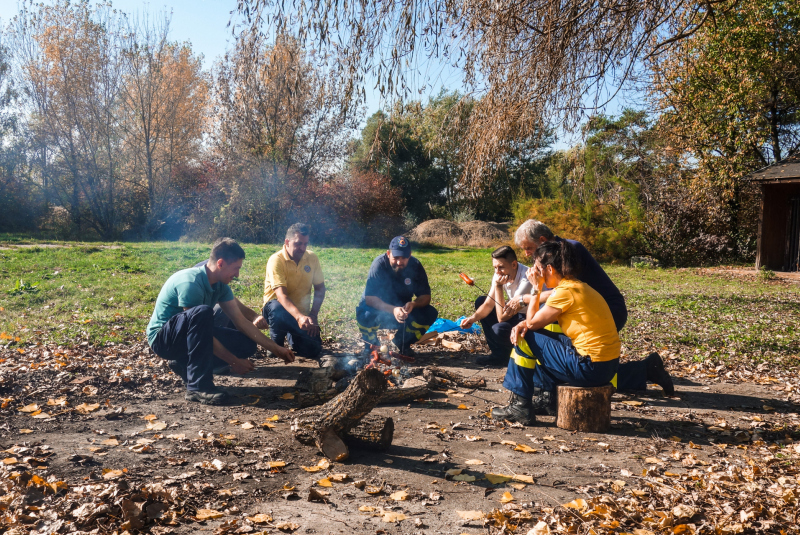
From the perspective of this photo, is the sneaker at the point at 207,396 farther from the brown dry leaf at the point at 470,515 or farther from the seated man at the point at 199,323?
the brown dry leaf at the point at 470,515

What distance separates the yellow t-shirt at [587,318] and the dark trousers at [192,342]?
9.17ft

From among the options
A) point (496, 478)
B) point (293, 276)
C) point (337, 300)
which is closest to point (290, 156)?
point (337, 300)

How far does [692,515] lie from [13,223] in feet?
90.5

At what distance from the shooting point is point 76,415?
427 centimetres

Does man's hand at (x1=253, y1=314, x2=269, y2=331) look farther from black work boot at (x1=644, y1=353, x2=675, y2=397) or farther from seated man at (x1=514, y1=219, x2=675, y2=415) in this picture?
black work boot at (x1=644, y1=353, x2=675, y2=397)

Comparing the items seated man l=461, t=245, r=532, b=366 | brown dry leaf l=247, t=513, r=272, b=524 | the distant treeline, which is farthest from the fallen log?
the distant treeline

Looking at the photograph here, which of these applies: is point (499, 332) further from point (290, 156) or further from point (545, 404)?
point (290, 156)

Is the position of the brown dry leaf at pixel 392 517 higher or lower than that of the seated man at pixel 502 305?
lower

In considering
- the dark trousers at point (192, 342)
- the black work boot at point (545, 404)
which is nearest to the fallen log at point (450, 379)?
the black work boot at point (545, 404)

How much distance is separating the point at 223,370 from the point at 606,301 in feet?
12.1

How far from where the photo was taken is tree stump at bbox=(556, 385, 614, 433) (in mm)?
4148

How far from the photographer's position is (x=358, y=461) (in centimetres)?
357

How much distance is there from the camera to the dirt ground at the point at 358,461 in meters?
2.75

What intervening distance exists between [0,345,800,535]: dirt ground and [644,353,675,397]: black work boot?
0.46 feet
